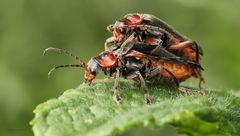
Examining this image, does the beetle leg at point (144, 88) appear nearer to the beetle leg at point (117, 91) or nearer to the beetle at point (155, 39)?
the beetle leg at point (117, 91)

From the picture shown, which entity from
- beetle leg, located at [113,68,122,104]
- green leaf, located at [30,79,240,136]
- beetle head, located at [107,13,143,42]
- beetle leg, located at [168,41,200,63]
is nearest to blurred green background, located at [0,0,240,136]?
beetle leg, located at [168,41,200,63]

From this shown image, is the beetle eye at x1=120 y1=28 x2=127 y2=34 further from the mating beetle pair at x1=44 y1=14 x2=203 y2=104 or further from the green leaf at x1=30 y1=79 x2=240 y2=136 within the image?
the green leaf at x1=30 y1=79 x2=240 y2=136

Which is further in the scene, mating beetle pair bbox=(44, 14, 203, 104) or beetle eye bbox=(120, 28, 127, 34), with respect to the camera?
beetle eye bbox=(120, 28, 127, 34)

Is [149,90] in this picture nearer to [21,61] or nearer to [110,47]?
[110,47]

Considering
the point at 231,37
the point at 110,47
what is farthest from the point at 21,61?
the point at 110,47

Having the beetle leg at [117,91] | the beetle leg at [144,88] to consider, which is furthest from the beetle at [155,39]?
the beetle leg at [117,91]

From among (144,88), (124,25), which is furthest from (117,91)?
(124,25)

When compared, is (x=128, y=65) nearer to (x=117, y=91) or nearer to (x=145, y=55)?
(x=145, y=55)
